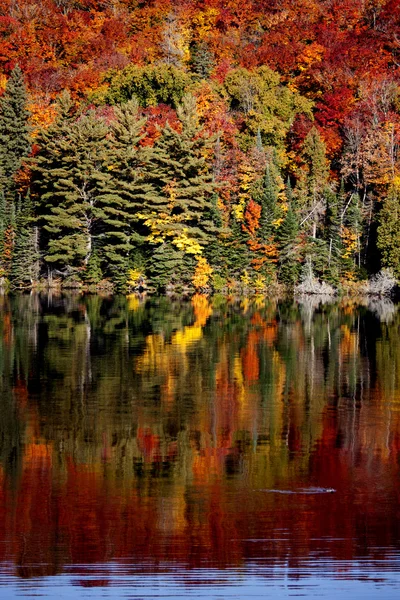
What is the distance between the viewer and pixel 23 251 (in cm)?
4875

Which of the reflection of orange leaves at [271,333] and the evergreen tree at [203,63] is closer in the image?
the reflection of orange leaves at [271,333]

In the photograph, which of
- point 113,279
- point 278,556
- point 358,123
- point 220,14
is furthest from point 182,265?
point 278,556

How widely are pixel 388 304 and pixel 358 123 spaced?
13.8 metres

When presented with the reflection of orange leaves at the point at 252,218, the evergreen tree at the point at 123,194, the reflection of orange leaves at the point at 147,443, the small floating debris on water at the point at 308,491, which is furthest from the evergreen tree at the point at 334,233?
the small floating debris on water at the point at 308,491

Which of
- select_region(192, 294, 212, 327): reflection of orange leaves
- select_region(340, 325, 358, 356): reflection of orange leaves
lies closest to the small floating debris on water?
select_region(340, 325, 358, 356): reflection of orange leaves

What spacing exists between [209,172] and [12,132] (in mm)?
11749

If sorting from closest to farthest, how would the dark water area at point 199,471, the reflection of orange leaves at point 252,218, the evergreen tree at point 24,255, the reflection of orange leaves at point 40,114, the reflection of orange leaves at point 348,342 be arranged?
the dark water area at point 199,471, the reflection of orange leaves at point 348,342, the reflection of orange leaves at point 252,218, the evergreen tree at point 24,255, the reflection of orange leaves at point 40,114

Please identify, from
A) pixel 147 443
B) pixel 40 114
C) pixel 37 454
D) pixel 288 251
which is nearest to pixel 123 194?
pixel 288 251

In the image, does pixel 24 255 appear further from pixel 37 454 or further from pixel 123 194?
pixel 37 454

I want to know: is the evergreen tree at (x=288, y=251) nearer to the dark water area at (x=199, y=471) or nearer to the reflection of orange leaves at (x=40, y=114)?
the reflection of orange leaves at (x=40, y=114)

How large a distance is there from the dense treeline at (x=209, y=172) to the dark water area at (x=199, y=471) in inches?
891

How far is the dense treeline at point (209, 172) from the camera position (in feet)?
155

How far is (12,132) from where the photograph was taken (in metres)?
55.7

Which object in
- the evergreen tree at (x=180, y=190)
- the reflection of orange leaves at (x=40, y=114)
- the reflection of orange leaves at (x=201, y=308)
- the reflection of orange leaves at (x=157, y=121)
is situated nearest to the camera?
the reflection of orange leaves at (x=201, y=308)
